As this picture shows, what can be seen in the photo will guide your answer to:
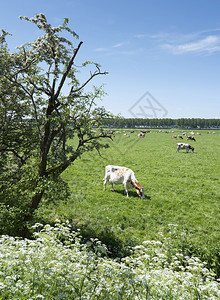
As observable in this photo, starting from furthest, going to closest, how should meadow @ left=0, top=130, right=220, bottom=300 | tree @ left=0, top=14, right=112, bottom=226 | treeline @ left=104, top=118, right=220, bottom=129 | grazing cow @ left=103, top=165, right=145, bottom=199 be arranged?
treeline @ left=104, top=118, right=220, bottom=129
grazing cow @ left=103, top=165, right=145, bottom=199
tree @ left=0, top=14, right=112, bottom=226
meadow @ left=0, top=130, right=220, bottom=300

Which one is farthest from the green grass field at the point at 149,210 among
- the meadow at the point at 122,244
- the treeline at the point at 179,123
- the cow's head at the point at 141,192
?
the treeline at the point at 179,123

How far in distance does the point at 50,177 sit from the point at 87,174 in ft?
33.0

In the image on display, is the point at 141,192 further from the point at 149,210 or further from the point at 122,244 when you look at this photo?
the point at 122,244

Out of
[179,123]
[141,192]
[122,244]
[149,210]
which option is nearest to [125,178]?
[141,192]

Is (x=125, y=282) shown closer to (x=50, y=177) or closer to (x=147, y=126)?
(x=50, y=177)

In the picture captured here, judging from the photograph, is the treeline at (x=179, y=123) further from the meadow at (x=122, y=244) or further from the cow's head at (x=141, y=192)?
the cow's head at (x=141, y=192)

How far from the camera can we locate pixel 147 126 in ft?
523

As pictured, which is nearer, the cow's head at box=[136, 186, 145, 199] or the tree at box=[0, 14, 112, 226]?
the tree at box=[0, 14, 112, 226]

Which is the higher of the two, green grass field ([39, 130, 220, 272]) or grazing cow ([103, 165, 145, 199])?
grazing cow ([103, 165, 145, 199])

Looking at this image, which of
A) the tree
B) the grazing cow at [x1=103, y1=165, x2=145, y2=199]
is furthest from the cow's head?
the tree

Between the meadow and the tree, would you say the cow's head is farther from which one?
the tree

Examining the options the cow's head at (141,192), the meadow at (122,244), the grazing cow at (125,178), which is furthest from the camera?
the grazing cow at (125,178)

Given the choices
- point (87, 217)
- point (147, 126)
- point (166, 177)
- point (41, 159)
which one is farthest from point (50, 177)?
point (147, 126)

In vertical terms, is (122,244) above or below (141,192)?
below
